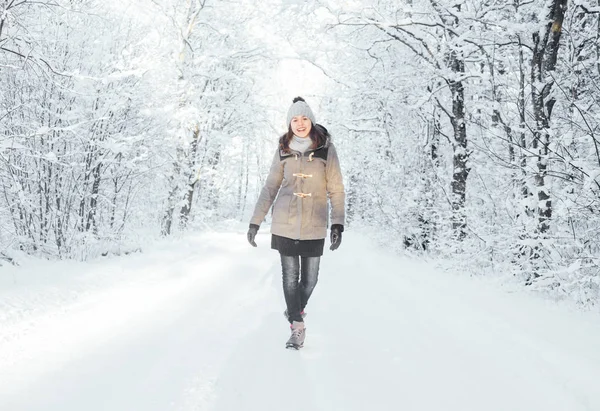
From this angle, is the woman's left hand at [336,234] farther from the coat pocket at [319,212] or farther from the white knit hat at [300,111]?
the white knit hat at [300,111]

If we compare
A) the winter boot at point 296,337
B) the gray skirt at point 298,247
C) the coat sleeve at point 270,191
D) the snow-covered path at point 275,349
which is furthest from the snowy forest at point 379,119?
the coat sleeve at point 270,191

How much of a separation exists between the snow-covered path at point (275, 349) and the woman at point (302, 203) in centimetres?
50

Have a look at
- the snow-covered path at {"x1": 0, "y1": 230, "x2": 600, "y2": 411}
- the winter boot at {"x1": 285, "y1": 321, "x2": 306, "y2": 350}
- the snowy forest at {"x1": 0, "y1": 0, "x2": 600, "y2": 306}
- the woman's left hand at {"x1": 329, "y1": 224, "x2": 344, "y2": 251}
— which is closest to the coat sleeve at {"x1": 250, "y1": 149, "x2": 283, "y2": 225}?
the woman's left hand at {"x1": 329, "y1": 224, "x2": 344, "y2": 251}

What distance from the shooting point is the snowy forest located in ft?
16.0

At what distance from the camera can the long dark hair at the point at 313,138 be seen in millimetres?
3448

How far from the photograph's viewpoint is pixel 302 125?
135 inches

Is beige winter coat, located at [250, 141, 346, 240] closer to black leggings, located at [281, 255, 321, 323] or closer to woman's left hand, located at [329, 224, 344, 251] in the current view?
woman's left hand, located at [329, 224, 344, 251]

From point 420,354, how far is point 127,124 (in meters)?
7.15

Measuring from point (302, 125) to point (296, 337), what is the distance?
69.2 inches

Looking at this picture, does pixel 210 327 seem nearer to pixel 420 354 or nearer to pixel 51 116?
pixel 420 354

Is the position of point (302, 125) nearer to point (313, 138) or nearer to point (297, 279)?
point (313, 138)

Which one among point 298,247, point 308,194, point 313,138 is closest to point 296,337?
point 298,247

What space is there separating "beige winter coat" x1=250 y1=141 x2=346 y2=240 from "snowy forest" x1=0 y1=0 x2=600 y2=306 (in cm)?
216

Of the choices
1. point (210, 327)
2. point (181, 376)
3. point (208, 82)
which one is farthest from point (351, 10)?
point (208, 82)
